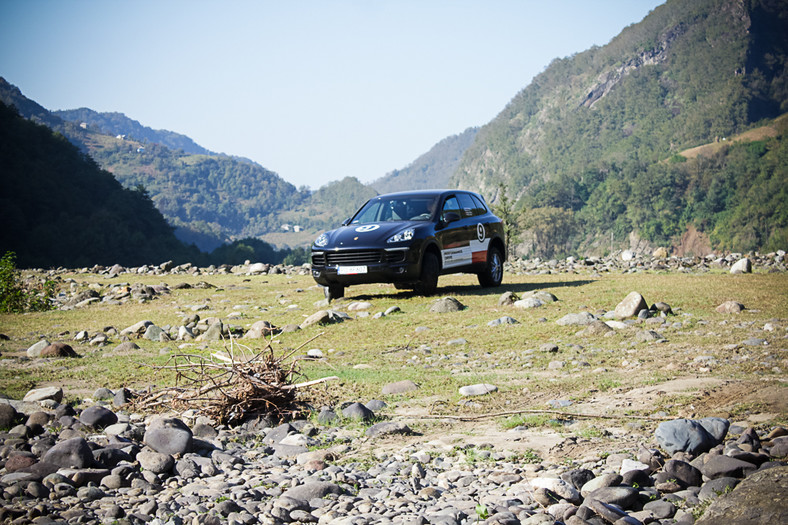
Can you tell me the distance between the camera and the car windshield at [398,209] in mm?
12952

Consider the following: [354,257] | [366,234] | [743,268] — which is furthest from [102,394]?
[743,268]

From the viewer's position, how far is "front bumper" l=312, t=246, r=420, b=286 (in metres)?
11.6

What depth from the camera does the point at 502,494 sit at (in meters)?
3.56

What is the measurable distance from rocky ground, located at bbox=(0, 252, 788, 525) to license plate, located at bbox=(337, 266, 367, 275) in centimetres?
640

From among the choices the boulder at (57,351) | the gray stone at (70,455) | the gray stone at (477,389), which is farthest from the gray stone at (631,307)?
the boulder at (57,351)

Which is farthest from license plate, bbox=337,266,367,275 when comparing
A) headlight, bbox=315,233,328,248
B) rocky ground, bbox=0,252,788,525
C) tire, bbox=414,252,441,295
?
rocky ground, bbox=0,252,788,525

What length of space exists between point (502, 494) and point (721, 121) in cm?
17886

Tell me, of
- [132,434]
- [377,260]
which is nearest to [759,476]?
[132,434]

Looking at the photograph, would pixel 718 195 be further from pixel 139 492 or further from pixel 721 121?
pixel 139 492

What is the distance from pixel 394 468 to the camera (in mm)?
4035

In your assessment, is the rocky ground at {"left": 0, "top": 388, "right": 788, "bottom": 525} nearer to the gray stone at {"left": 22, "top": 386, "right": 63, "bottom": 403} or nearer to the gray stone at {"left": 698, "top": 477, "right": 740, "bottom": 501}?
the gray stone at {"left": 698, "top": 477, "right": 740, "bottom": 501}

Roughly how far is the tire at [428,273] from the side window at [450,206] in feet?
3.36

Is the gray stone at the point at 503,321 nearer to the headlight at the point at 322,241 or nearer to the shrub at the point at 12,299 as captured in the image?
the headlight at the point at 322,241

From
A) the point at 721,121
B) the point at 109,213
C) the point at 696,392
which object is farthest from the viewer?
the point at 721,121
